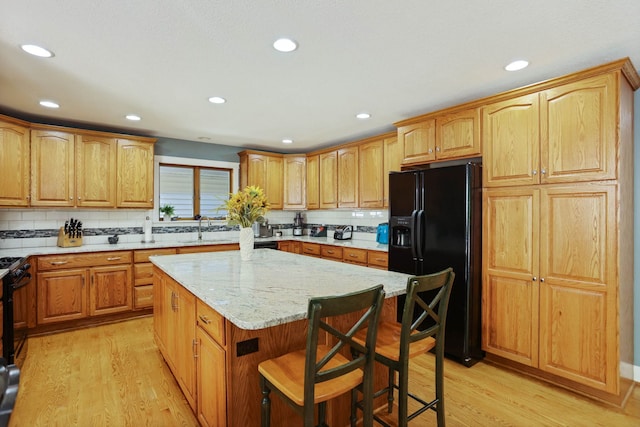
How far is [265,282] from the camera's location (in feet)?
6.79

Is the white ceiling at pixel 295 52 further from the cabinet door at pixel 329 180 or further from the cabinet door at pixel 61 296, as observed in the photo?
the cabinet door at pixel 61 296

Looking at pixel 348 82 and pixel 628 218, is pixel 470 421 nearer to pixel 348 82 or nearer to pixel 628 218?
pixel 628 218

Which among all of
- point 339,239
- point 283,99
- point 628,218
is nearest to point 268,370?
point 283,99

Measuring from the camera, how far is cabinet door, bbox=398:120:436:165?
3.36m

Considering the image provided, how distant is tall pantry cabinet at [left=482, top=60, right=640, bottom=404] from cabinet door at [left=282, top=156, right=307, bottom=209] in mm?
3161

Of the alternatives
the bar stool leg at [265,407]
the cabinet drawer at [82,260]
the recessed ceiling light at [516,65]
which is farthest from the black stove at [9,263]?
the recessed ceiling light at [516,65]

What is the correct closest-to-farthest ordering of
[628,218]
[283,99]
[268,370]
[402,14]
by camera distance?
[268,370] → [402,14] → [628,218] → [283,99]

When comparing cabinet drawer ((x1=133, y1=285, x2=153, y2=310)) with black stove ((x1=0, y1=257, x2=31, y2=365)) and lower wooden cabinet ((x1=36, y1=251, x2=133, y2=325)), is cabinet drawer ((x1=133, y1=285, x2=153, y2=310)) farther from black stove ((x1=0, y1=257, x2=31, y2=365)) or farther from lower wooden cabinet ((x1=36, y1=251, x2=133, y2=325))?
black stove ((x1=0, y1=257, x2=31, y2=365))

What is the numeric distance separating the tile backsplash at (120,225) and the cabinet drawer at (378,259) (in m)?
0.84

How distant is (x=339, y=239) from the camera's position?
503cm

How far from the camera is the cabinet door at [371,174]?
432 cm

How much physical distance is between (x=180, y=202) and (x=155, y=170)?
570mm

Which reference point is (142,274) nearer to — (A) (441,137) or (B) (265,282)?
(B) (265,282)

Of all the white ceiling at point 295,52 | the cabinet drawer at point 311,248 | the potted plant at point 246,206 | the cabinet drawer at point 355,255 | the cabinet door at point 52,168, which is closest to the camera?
the white ceiling at point 295,52
